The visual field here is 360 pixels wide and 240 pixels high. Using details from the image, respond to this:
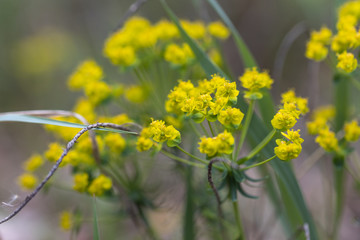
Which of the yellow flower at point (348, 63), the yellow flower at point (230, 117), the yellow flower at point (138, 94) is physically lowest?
the yellow flower at point (230, 117)

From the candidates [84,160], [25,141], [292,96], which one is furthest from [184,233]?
[25,141]

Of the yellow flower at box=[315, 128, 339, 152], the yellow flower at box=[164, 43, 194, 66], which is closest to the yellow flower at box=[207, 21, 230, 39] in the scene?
the yellow flower at box=[164, 43, 194, 66]

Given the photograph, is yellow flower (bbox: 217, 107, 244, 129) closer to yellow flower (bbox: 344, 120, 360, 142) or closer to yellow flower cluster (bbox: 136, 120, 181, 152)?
yellow flower cluster (bbox: 136, 120, 181, 152)

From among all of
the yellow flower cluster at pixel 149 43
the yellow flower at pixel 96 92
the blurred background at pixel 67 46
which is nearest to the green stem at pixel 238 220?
the yellow flower cluster at pixel 149 43

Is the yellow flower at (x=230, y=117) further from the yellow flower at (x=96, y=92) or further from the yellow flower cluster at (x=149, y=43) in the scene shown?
the yellow flower at (x=96, y=92)

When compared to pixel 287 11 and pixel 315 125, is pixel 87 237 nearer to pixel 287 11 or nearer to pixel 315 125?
pixel 315 125

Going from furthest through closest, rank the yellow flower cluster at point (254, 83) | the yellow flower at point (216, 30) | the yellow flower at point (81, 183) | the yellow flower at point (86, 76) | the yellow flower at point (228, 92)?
1. the yellow flower at point (216, 30)
2. the yellow flower at point (86, 76)
3. the yellow flower at point (81, 183)
4. the yellow flower cluster at point (254, 83)
5. the yellow flower at point (228, 92)

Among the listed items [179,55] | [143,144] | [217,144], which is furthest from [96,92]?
[217,144]
